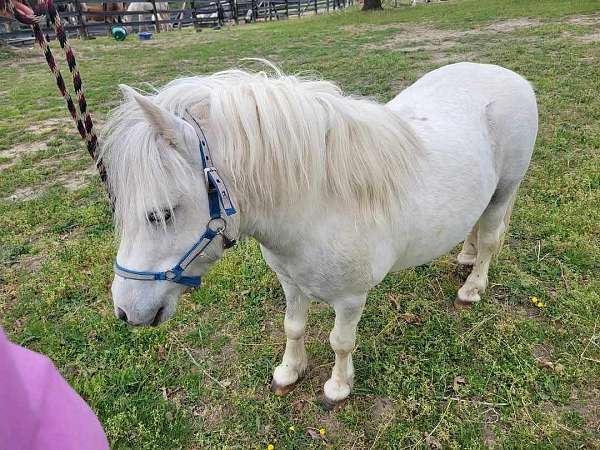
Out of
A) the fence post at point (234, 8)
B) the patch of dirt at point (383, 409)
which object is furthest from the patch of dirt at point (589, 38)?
the fence post at point (234, 8)

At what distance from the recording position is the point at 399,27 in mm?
13930

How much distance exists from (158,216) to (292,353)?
1411 mm

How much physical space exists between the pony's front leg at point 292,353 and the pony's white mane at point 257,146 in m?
0.83

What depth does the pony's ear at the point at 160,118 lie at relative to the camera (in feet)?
3.92

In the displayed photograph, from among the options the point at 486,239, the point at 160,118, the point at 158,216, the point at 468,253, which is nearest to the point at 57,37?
the point at 160,118

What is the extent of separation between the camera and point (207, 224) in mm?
1376

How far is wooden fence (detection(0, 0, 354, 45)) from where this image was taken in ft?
55.6

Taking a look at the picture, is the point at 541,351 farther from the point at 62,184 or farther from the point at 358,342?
the point at 62,184

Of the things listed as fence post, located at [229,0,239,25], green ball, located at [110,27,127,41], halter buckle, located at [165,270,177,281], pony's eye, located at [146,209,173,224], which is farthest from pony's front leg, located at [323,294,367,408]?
fence post, located at [229,0,239,25]

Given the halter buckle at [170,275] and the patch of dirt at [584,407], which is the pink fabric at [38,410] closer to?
the halter buckle at [170,275]

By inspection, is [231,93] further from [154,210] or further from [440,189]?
[440,189]

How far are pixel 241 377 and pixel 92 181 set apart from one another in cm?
329

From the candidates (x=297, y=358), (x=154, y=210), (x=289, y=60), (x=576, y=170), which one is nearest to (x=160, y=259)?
(x=154, y=210)

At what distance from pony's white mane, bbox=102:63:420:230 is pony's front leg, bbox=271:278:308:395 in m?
0.83
